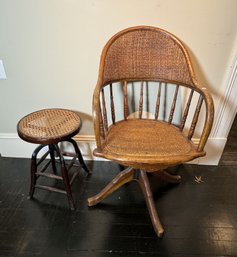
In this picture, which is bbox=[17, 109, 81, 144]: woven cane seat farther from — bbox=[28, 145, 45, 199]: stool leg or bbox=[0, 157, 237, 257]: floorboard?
bbox=[0, 157, 237, 257]: floorboard

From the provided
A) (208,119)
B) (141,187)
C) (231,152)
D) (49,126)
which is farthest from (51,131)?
(231,152)

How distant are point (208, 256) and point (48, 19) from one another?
1456 millimetres

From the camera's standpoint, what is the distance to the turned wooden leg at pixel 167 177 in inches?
48.9

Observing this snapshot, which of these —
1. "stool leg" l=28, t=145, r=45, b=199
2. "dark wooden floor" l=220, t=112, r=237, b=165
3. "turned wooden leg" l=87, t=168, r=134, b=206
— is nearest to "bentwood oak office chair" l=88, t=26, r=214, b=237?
"turned wooden leg" l=87, t=168, r=134, b=206

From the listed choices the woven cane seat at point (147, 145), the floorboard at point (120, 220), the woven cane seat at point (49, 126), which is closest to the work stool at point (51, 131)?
the woven cane seat at point (49, 126)

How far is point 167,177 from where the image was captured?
4.13ft

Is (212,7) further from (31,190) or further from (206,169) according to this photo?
(31,190)

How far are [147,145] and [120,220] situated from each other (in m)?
0.48

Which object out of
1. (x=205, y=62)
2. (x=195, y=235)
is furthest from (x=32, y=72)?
(x=195, y=235)

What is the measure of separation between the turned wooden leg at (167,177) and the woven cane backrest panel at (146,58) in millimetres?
586

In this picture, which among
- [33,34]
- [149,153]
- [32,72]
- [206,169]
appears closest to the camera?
[149,153]

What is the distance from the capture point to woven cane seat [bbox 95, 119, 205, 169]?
2.66 ft

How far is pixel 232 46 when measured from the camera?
104 cm

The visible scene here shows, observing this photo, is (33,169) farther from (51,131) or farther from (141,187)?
(141,187)
